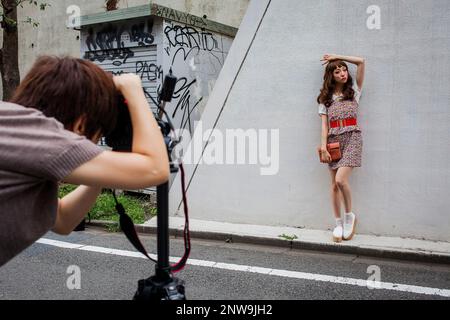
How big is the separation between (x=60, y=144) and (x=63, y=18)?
13455 millimetres

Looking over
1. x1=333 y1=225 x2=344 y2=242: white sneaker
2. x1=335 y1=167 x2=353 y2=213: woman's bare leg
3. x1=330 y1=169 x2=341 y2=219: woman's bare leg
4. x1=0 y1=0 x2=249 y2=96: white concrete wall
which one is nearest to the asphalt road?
x1=333 y1=225 x2=344 y2=242: white sneaker

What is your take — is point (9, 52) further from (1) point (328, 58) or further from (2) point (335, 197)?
(2) point (335, 197)

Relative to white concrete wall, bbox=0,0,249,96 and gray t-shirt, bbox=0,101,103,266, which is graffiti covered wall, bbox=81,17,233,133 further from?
gray t-shirt, bbox=0,101,103,266

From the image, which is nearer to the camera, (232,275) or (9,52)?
(232,275)

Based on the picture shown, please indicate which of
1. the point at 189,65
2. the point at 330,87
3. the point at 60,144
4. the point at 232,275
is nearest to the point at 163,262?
the point at 60,144

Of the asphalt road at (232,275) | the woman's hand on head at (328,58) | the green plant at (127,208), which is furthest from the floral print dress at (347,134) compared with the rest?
the green plant at (127,208)

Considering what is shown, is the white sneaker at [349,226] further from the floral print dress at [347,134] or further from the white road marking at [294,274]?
the white road marking at [294,274]

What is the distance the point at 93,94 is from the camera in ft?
4.84

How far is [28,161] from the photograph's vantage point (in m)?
1.29

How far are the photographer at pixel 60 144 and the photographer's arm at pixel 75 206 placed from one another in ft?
1.15

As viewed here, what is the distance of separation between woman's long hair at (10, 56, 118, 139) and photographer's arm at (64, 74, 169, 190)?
8cm

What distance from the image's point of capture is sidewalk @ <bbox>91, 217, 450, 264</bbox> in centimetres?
519
